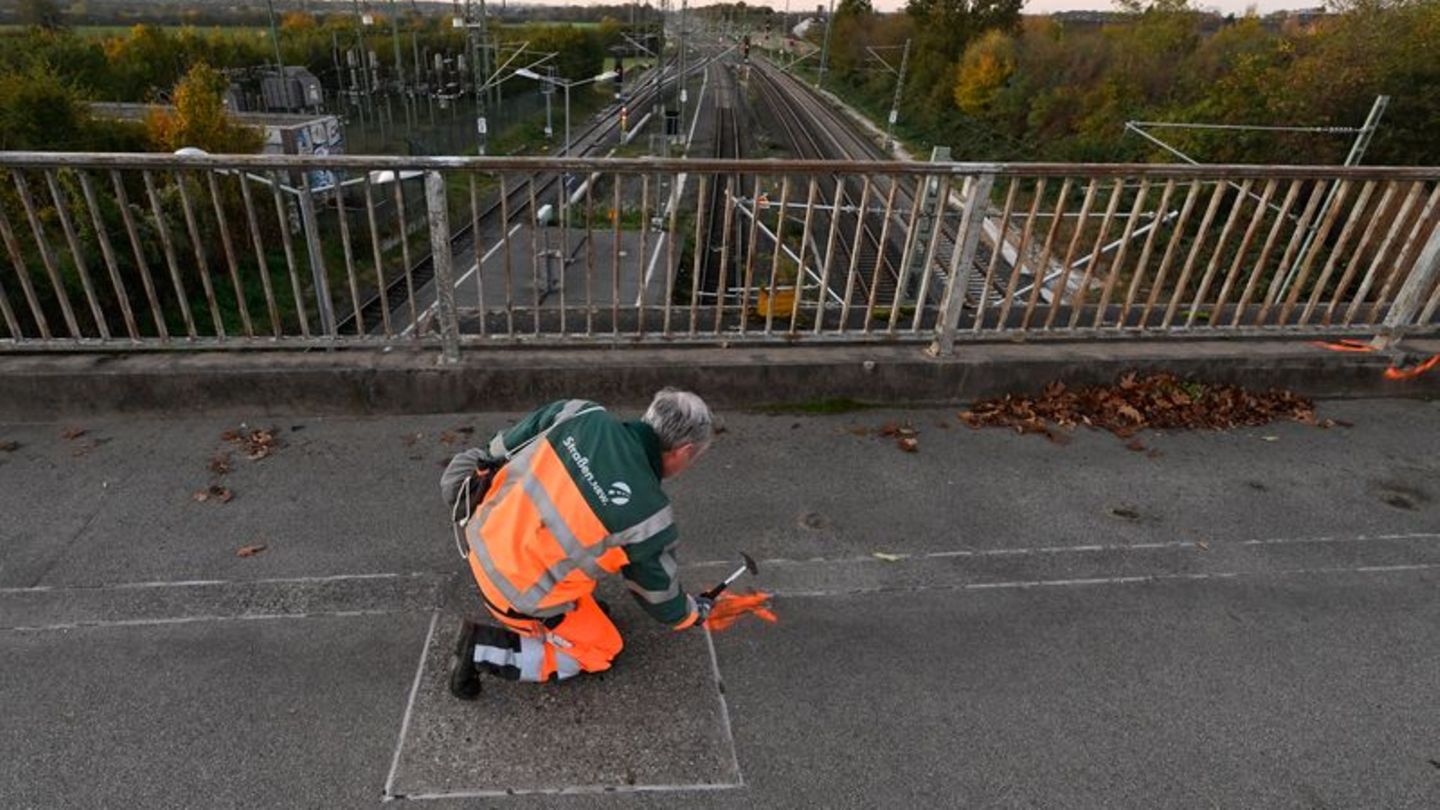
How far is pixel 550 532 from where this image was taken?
7.57 feet

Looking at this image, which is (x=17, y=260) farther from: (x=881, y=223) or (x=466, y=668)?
(x=881, y=223)

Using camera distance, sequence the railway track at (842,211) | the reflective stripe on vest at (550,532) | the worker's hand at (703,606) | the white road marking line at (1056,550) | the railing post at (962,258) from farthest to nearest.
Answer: the railway track at (842,211) → the railing post at (962,258) → the white road marking line at (1056,550) → the worker's hand at (703,606) → the reflective stripe on vest at (550,532)

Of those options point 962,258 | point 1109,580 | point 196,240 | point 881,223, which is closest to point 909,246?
point 962,258

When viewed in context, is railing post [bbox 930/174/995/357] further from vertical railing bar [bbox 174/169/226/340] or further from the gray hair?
vertical railing bar [bbox 174/169/226/340]

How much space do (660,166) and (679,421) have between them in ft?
6.47

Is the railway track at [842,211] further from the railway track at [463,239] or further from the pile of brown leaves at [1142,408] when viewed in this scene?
the railway track at [463,239]

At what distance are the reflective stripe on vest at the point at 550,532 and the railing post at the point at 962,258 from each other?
2.70m

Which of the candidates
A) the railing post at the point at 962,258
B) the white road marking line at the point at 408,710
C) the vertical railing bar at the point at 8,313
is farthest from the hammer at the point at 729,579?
the vertical railing bar at the point at 8,313

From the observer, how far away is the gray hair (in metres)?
2.42

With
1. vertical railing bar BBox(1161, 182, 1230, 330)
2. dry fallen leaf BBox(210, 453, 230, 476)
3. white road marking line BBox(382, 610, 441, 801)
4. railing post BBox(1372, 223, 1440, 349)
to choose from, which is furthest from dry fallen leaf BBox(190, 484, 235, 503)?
railing post BBox(1372, 223, 1440, 349)

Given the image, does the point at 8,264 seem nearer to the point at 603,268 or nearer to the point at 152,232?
the point at 152,232

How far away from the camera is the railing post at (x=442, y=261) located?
3775 mm

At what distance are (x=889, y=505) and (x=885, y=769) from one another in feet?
4.91

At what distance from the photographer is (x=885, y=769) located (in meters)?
2.44
